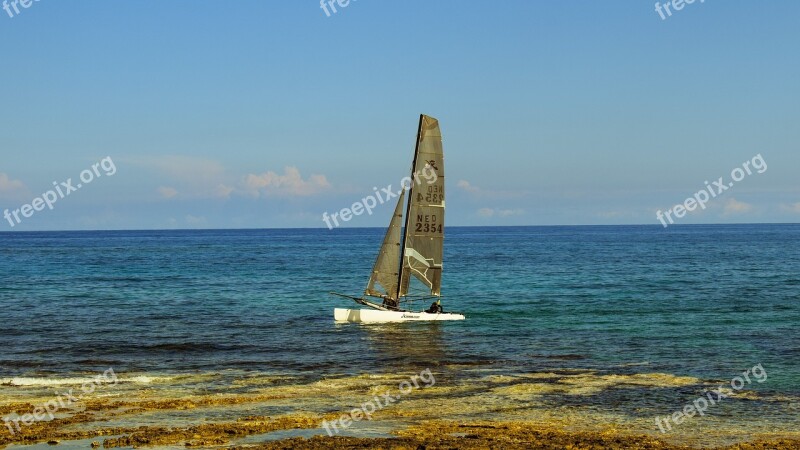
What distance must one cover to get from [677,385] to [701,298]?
40.6 meters

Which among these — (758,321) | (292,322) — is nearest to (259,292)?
(292,322)

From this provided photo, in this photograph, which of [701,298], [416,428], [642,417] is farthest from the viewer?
[701,298]

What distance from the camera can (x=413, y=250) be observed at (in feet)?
182

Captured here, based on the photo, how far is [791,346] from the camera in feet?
141

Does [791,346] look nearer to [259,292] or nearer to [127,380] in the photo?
[127,380]

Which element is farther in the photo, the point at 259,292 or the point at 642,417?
the point at 259,292
